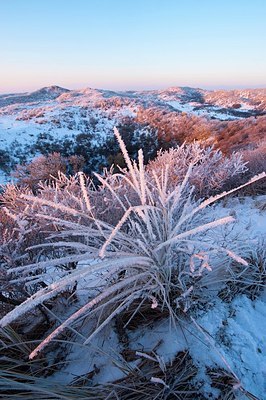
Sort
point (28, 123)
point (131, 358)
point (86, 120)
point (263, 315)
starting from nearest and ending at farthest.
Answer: point (131, 358)
point (263, 315)
point (28, 123)
point (86, 120)

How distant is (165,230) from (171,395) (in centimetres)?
70

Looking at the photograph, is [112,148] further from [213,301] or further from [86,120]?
[213,301]

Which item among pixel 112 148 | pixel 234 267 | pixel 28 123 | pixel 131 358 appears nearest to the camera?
pixel 131 358

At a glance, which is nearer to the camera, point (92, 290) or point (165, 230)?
point (165, 230)

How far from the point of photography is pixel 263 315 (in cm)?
152

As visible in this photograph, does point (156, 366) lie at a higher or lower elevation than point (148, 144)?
higher

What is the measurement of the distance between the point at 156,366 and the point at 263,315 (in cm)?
60

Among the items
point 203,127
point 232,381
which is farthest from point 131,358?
point 203,127

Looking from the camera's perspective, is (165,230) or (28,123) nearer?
(165,230)

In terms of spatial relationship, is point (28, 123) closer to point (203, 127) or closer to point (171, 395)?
point (203, 127)

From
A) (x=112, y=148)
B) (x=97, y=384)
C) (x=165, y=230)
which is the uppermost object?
(x=165, y=230)

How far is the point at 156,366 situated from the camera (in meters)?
1.28

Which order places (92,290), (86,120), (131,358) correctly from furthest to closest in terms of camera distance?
1. (86,120)
2. (92,290)
3. (131,358)

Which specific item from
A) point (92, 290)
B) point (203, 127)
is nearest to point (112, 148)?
point (203, 127)
